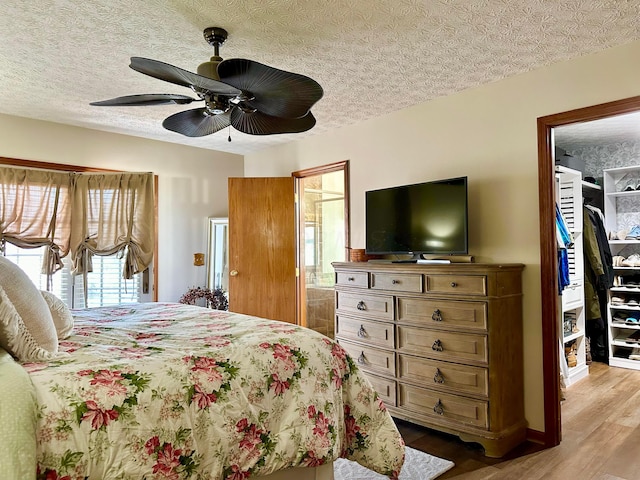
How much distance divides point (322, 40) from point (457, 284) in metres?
1.68

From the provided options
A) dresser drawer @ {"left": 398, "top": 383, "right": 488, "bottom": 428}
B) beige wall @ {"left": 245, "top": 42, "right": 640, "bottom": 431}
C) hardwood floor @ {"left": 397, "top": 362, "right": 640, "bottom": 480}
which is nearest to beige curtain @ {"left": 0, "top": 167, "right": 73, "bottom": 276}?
beige wall @ {"left": 245, "top": 42, "right": 640, "bottom": 431}

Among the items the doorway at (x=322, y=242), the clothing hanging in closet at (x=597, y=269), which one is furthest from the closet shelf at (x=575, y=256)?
the doorway at (x=322, y=242)

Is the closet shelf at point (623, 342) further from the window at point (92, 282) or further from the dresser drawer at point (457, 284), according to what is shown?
the window at point (92, 282)

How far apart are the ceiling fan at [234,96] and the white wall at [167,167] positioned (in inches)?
79.6

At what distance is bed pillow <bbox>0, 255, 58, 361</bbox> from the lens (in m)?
1.54

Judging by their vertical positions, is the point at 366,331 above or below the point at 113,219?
below

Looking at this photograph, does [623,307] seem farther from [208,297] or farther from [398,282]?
[208,297]

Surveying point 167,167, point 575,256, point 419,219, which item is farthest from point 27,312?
point 575,256

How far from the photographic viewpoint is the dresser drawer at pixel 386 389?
3180mm

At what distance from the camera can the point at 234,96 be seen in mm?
2129

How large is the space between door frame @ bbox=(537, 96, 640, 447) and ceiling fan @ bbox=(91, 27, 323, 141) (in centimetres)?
157

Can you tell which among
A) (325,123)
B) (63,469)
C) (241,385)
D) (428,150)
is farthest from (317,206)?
(63,469)

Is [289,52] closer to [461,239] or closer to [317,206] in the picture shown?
[461,239]

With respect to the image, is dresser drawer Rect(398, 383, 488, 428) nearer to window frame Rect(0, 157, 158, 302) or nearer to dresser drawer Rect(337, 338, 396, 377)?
dresser drawer Rect(337, 338, 396, 377)
